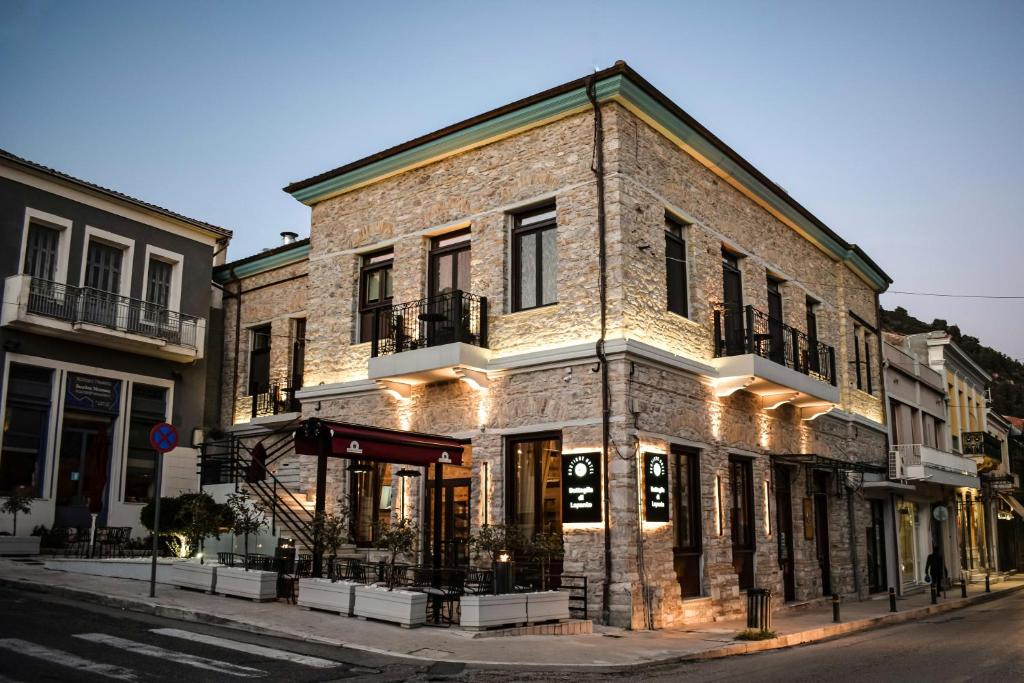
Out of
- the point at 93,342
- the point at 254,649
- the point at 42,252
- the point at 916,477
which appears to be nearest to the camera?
the point at 254,649

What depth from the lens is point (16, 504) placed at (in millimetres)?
18297

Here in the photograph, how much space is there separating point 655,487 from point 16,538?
520 inches

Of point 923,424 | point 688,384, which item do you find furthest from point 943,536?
point 688,384

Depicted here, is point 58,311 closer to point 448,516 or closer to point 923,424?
point 448,516

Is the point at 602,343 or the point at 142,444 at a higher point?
the point at 602,343

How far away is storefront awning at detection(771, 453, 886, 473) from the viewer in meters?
18.7

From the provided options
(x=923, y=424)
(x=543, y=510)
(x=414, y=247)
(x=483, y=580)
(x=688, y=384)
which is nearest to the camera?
(x=483, y=580)

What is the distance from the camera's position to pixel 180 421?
75.8ft

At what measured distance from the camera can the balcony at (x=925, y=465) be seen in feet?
77.7

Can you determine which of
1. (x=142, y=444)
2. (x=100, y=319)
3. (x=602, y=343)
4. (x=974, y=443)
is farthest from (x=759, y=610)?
(x=974, y=443)

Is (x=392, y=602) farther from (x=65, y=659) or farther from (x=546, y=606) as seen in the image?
(x=65, y=659)

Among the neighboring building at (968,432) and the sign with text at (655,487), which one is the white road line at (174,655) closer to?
the sign with text at (655,487)

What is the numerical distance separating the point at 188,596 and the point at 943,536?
1006 inches

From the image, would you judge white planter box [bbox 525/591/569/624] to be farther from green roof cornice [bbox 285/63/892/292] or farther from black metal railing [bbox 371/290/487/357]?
green roof cornice [bbox 285/63/892/292]
